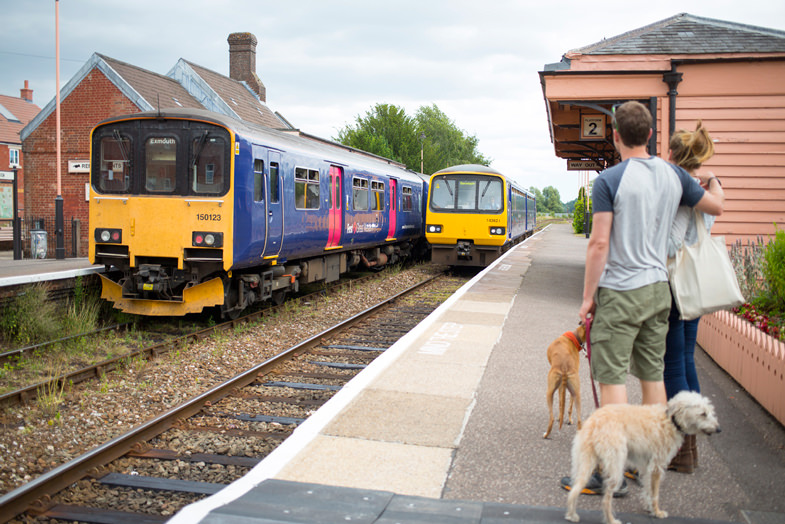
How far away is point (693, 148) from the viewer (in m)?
3.92

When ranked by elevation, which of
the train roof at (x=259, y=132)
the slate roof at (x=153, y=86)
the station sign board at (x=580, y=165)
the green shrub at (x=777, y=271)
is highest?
the slate roof at (x=153, y=86)

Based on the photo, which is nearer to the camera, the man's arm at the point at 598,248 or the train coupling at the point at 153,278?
the man's arm at the point at 598,248

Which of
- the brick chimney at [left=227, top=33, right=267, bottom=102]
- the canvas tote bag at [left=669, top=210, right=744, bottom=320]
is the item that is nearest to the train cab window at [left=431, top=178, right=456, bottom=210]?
the canvas tote bag at [left=669, top=210, right=744, bottom=320]

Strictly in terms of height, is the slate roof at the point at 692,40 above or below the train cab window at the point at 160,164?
above

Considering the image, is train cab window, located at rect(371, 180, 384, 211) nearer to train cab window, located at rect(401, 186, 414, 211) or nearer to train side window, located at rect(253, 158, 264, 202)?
train cab window, located at rect(401, 186, 414, 211)

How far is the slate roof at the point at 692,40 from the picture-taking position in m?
10.3

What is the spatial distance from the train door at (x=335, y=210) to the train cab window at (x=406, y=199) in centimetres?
595

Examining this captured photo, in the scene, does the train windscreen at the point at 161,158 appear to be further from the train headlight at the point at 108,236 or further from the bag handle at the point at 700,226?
the bag handle at the point at 700,226

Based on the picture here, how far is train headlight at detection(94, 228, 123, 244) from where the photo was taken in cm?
1014

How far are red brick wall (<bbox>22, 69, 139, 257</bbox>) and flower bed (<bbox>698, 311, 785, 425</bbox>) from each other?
842 inches

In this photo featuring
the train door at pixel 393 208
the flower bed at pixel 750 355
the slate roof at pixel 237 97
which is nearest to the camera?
the flower bed at pixel 750 355

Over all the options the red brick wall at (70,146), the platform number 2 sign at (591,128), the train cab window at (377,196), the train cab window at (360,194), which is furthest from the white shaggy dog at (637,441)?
the red brick wall at (70,146)

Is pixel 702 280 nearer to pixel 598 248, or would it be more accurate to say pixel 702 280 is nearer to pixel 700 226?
pixel 700 226

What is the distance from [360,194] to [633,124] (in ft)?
41.2
